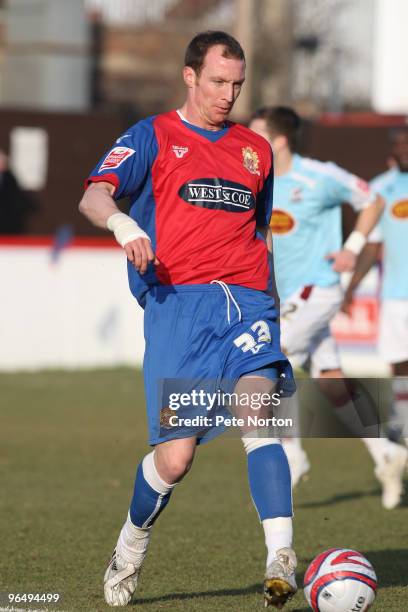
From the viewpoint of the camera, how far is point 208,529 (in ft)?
27.1

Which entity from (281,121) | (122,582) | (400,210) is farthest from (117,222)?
(400,210)

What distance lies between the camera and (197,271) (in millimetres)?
5949

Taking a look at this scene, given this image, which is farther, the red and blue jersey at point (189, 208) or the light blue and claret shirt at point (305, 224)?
the light blue and claret shirt at point (305, 224)

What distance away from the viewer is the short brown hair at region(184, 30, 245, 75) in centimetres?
597

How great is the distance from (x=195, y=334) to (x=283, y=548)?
927 millimetres

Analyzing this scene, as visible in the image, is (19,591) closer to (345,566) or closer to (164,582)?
(164,582)

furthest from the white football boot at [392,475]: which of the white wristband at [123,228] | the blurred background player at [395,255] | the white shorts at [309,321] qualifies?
the white wristband at [123,228]

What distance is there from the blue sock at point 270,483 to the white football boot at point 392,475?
3548 millimetres

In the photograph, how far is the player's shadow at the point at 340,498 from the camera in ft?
30.5

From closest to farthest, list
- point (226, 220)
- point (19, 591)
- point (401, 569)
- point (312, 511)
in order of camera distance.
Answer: point (226, 220) < point (19, 591) < point (401, 569) < point (312, 511)

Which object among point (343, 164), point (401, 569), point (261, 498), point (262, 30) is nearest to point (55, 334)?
point (343, 164)

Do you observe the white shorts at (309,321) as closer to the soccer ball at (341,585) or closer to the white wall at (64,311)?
the soccer ball at (341,585)

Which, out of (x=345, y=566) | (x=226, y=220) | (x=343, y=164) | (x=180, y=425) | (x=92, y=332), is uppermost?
(x=226, y=220)

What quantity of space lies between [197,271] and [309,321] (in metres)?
3.58
